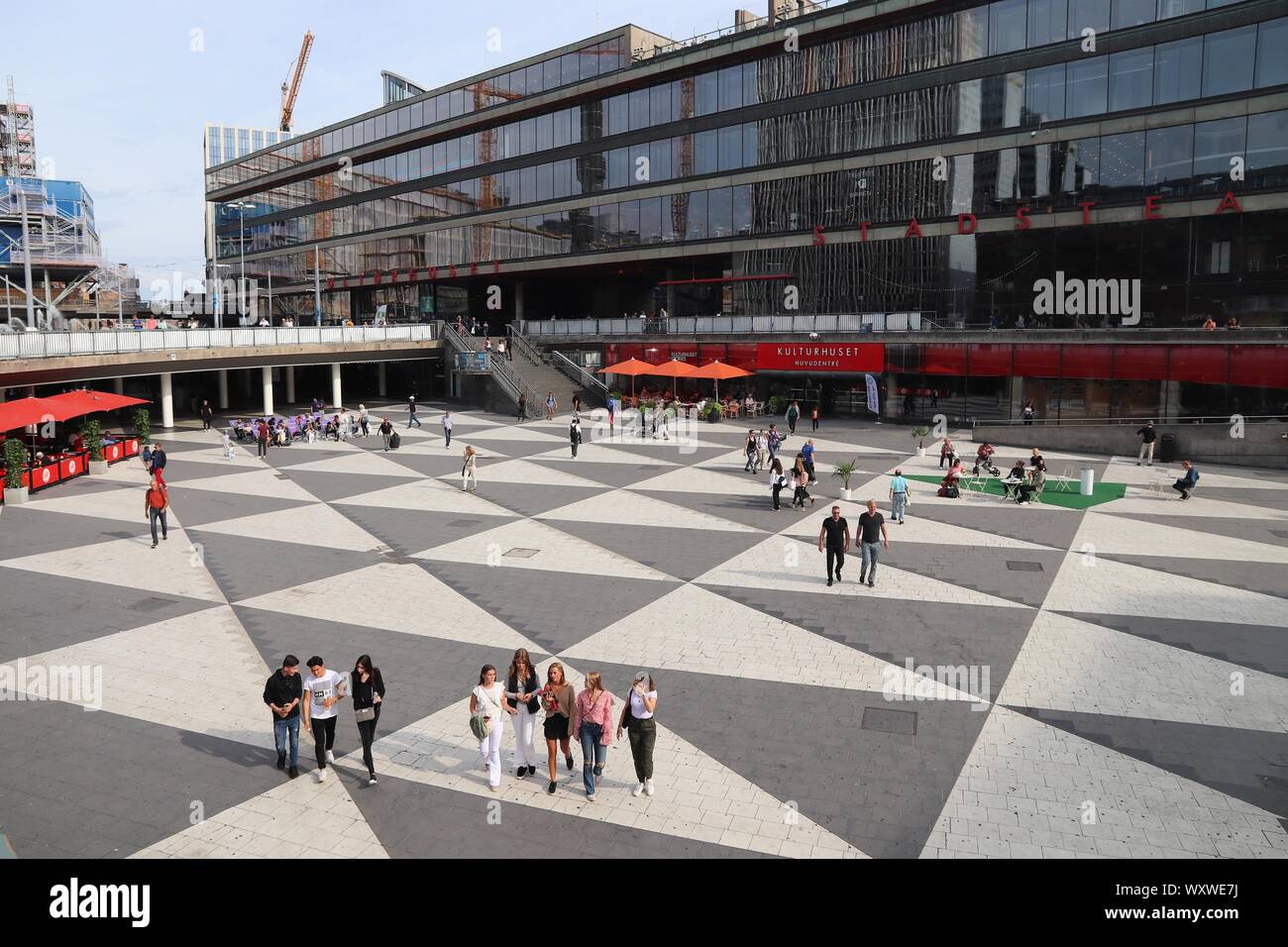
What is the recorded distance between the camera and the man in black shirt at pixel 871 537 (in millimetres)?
16172

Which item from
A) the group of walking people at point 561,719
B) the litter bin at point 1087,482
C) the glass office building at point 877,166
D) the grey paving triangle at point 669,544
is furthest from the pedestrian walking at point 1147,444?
the group of walking people at point 561,719

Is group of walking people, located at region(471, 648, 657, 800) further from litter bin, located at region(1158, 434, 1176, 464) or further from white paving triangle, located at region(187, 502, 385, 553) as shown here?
litter bin, located at region(1158, 434, 1176, 464)

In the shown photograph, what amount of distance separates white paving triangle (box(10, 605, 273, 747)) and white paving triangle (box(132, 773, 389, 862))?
158 cm

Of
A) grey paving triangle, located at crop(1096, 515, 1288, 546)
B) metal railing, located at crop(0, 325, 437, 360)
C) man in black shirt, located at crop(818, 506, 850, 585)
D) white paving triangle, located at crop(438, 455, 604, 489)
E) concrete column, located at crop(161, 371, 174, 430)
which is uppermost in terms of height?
metal railing, located at crop(0, 325, 437, 360)

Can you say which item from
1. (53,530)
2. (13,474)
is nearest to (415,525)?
(53,530)

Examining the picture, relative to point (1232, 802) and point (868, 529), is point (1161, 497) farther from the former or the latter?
point (1232, 802)

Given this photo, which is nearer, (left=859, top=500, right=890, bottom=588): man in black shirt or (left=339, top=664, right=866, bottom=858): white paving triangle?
(left=339, top=664, right=866, bottom=858): white paving triangle

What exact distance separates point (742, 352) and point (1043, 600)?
32.1 meters

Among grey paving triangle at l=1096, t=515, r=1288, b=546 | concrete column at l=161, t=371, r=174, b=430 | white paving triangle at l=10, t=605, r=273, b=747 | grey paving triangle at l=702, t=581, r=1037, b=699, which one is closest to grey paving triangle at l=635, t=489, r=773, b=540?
grey paving triangle at l=702, t=581, r=1037, b=699

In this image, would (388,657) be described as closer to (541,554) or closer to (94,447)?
(541,554)

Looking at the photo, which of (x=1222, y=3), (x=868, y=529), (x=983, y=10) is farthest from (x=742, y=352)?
(x=868, y=529)

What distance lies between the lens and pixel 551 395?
46969mm

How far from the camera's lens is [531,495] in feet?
84.9

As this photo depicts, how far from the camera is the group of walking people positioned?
907 centimetres
